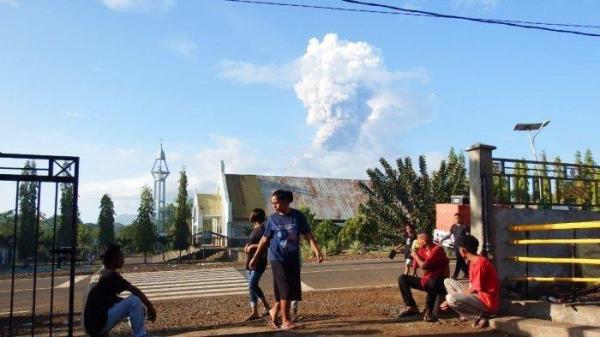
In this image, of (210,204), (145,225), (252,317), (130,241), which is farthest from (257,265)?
(210,204)

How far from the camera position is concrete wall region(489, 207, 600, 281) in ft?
28.6

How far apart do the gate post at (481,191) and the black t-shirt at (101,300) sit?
222 inches

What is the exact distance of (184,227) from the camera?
4772cm

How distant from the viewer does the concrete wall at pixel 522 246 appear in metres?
8.71

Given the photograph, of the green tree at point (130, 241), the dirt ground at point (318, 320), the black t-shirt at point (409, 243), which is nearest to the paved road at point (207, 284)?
the black t-shirt at point (409, 243)

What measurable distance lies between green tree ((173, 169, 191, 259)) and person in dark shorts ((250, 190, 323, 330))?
37629 millimetres

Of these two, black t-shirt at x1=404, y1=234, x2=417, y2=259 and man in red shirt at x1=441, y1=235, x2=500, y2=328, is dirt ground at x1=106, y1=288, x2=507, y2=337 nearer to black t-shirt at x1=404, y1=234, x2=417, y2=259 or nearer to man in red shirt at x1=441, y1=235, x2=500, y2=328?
man in red shirt at x1=441, y1=235, x2=500, y2=328

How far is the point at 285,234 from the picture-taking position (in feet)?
21.9

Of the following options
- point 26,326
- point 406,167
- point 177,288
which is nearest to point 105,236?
point 406,167

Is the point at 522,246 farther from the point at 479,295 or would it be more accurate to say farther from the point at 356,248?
the point at 356,248

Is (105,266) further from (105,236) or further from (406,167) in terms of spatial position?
(105,236)

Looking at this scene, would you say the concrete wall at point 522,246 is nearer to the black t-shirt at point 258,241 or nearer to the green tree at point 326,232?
the black t-shirt at point 258,241

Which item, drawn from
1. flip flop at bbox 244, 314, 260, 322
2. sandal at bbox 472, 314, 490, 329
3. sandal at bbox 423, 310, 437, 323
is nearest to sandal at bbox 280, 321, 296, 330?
flip flop at bbox 244, 314, 260, 322

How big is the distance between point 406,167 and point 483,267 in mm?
22222
